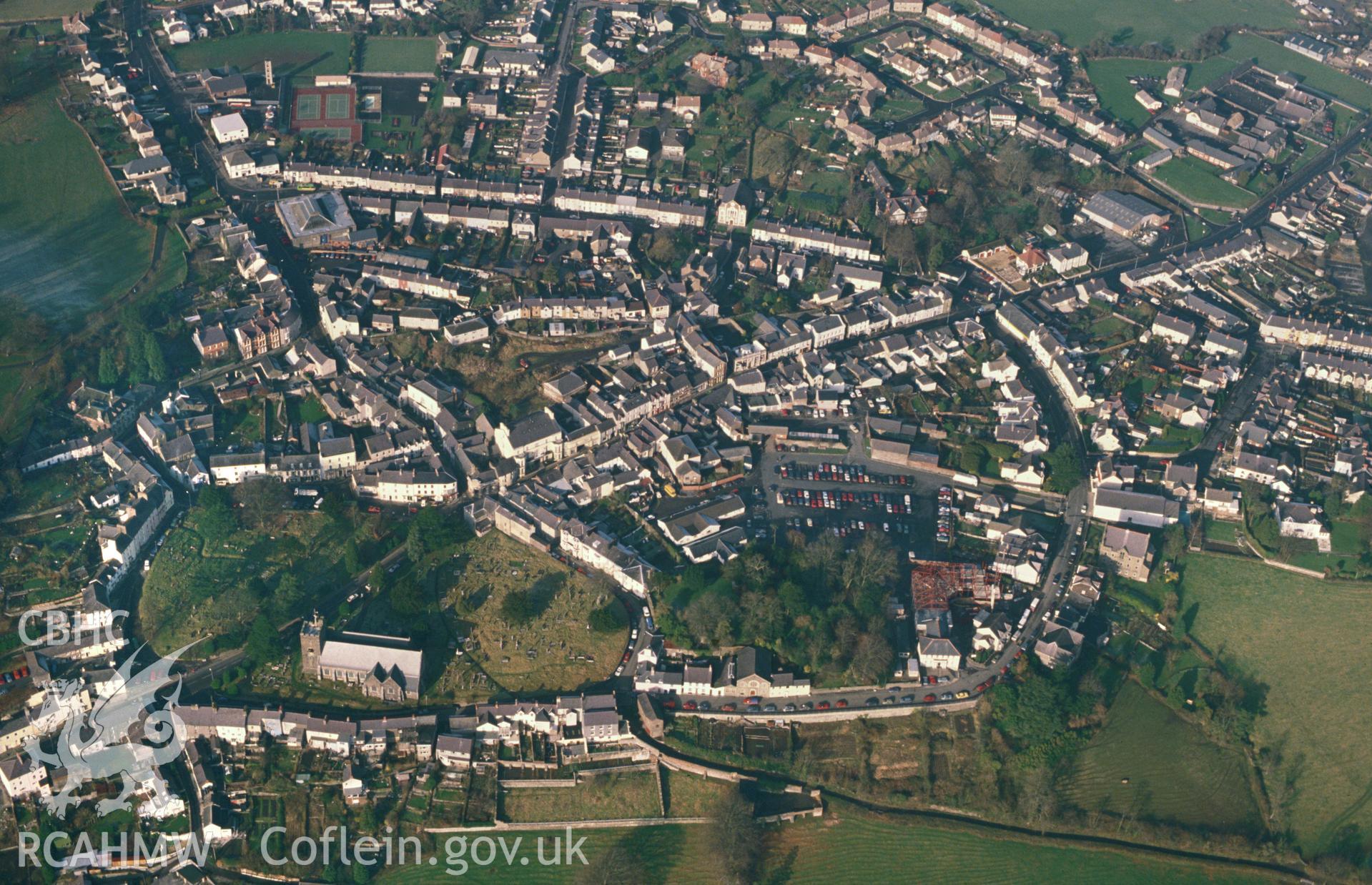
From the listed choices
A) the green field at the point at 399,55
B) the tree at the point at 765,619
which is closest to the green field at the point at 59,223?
the green field at the point at 399,55

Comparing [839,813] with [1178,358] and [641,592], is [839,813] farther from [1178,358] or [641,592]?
[1178,358]

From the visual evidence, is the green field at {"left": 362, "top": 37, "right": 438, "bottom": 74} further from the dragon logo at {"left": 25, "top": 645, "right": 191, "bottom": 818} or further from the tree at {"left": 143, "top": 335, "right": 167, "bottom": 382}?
the dragon logo at {"left": 25, "top": 645, "right": 191, "bottom": 818}

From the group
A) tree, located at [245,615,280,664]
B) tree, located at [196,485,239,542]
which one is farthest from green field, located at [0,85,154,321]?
tree, located at [245,615,280,664]

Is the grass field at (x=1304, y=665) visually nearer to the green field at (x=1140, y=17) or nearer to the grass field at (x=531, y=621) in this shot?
the grass field at (x=531, y=621)

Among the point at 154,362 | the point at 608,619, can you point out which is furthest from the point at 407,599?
the point at 154,362

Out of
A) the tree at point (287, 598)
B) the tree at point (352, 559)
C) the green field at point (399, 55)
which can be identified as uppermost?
the green field at point (399, 55)

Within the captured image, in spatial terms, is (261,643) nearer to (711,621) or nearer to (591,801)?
(591,801)

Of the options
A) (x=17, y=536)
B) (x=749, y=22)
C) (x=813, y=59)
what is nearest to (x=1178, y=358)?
(x=813, y=59)
